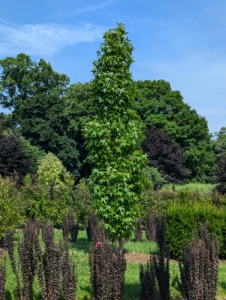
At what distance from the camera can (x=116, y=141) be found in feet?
42.0

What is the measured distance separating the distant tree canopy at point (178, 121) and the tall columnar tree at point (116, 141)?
29.6 meters

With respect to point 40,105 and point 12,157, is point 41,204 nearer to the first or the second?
point 12,157

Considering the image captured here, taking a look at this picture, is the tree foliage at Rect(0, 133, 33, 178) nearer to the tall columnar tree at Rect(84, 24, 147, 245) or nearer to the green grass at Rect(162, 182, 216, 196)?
the green grass at Rect(162, 182, 216, 196)

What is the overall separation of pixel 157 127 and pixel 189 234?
3054 cm

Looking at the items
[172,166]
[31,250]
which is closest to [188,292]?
[31,250]

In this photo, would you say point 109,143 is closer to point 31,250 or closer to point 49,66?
point 31,250

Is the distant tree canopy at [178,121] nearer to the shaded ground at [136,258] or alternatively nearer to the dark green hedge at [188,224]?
the dark green hedge at [188,224]

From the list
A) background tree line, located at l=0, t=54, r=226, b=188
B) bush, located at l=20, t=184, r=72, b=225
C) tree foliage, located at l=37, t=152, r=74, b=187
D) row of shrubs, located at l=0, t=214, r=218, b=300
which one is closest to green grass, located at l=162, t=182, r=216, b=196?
background tree line, located at l=0, t=54, r=226, b=188

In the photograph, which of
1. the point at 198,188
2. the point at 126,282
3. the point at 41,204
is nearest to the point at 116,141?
the point at 126,282

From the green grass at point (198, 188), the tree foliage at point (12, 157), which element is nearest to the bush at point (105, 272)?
the green grass at point (198, 188)

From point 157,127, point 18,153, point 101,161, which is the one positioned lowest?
point 101,161

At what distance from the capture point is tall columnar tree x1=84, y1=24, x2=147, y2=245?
12844 millimetres

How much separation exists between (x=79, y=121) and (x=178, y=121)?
33.2 feet

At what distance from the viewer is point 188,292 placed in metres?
6.74
